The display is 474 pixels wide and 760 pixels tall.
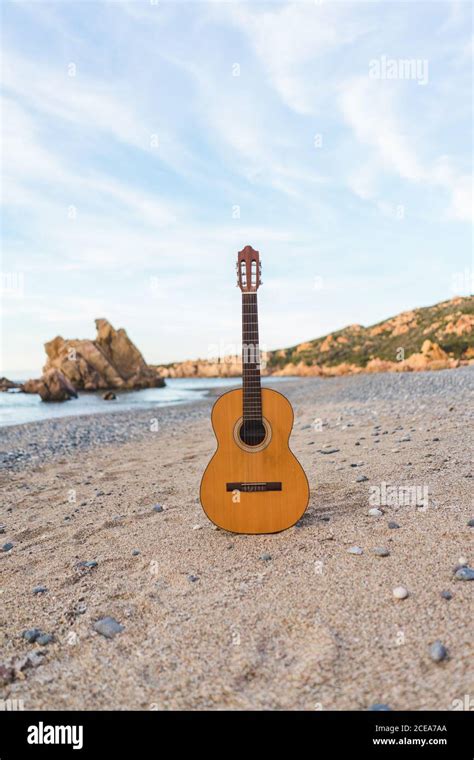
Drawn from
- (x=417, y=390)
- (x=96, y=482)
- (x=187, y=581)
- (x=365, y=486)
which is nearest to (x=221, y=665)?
(x=187, y=581)

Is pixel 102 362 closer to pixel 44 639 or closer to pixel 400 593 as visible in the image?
pixel 44 639

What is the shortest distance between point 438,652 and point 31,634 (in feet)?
8.65

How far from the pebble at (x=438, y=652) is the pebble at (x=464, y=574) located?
0.79m

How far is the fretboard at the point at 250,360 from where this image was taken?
4535 mm

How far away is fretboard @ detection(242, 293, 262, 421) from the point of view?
14.9 feet

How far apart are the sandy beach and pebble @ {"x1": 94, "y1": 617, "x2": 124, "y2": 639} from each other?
4 centimetres

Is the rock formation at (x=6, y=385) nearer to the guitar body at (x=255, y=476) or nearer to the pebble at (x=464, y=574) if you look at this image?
the guitar body at (x=255, y=476)

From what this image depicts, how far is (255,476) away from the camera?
14.6ft

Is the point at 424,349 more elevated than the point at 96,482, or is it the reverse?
the point at 424,349
